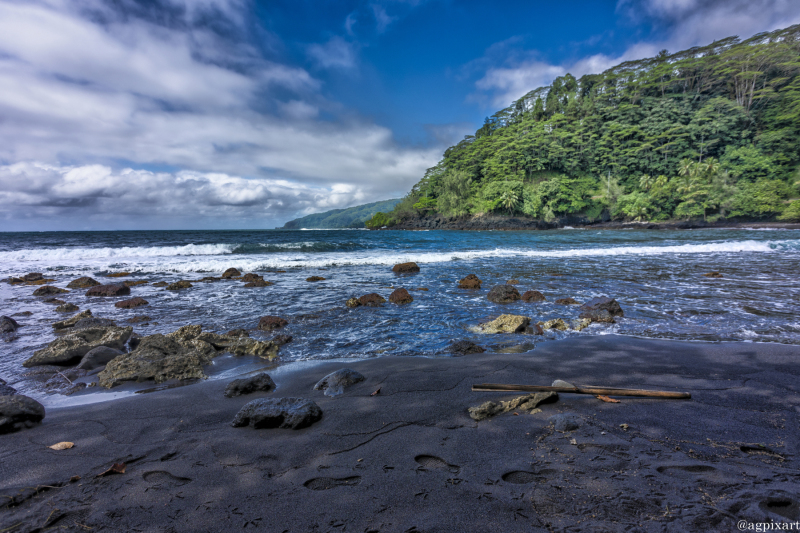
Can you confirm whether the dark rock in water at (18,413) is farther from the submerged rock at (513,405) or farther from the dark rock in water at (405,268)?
the dark rock in water at (405,268)

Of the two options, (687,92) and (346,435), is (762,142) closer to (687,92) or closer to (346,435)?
(687,92)

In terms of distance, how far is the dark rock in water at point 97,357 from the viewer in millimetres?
4434

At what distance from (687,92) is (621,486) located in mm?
75634

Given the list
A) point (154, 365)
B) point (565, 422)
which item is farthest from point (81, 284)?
point (565, 422)

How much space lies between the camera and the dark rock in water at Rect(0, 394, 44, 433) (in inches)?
105

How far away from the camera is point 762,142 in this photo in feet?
133

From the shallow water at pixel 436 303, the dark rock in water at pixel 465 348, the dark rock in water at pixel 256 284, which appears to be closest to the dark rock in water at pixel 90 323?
the shallow water at pixel 436 303

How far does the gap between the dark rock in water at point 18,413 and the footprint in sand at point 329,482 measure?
2.97m

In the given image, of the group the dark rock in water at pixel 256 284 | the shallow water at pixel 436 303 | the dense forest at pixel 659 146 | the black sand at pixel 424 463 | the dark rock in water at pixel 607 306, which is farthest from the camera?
the dense forest at pixel 659 146

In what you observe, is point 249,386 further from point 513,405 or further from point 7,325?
point 7,325

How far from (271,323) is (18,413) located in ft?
11.7

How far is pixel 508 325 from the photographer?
573 centimetres

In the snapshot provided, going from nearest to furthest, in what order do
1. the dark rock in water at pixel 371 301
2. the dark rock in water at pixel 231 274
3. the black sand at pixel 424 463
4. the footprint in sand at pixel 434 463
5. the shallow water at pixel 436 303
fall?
the black sand at pixel 424 463 < the footprint in sand at pixel 434 463 < the shallow water at pixel 436 303 < the dark rock in water at pixel 371 301 < the dark rock in water at pixel 231 274

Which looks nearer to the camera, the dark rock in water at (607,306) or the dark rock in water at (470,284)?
the dark rock in water at (607,306)
